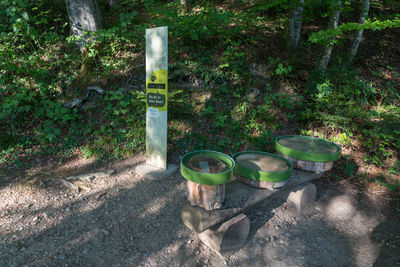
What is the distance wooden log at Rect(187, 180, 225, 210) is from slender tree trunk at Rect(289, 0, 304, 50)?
5.17m

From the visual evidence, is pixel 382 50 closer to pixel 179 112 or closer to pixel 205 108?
pixel 205 108

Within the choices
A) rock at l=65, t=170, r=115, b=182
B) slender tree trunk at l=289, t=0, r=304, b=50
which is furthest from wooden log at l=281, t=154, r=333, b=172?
slender tree trunk at l=289, t=0, r=304, b=50

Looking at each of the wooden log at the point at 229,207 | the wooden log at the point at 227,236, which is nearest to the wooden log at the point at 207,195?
the wooden log at the point at 229,207

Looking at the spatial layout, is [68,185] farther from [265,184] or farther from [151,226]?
[265,184]

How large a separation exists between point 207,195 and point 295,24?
547cm

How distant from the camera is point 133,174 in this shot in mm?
4043

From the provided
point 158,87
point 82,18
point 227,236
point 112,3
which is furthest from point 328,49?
point 112,3

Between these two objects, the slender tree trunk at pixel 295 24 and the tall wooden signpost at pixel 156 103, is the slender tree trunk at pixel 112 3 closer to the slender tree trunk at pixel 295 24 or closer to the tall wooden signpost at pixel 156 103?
the tall wooden signpost at pixel 156 103

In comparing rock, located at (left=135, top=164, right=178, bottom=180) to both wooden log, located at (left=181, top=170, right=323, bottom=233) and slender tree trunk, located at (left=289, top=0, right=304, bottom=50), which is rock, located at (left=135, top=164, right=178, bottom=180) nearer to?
wooden log, located at (left=181, top=170, right=323, bottom=233)

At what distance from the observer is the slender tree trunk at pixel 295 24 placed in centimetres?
581

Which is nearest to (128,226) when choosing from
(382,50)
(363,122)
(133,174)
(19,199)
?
(133,174)

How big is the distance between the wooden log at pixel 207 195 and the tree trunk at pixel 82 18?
195 inches

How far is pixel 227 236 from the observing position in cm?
254

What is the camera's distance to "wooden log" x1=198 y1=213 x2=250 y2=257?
98.8 inches
